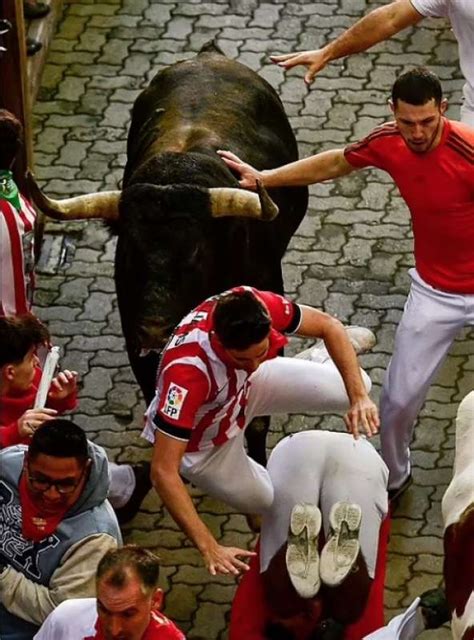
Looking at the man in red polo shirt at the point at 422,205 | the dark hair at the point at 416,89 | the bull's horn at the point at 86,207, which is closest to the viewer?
the dark hair at the point at 416,89

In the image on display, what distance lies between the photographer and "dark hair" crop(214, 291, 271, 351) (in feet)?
22.2

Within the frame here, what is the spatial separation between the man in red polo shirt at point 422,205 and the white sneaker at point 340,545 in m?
1.59

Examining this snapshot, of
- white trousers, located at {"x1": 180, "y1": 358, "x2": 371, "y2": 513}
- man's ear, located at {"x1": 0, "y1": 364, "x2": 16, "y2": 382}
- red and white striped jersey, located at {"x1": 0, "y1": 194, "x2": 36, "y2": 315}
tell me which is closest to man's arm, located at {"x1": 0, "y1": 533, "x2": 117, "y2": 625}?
white trousers, located at {"x1": 180, "y1": 358, "x2": 371, "y2": 513}

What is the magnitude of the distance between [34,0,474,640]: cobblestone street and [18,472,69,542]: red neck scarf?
1771mm

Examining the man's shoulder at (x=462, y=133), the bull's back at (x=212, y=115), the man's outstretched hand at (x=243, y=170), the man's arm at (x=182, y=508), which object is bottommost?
the man's arm at (x=182, y=508)

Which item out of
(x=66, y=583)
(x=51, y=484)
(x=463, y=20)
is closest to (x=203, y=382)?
(x=51, y=484)

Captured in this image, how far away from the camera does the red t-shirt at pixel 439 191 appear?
778cm

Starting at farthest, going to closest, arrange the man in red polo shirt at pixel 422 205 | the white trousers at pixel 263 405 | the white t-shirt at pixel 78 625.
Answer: the man in red polo shirt at pixel 422 205
the white trousers at pixel 263 405
the white t-shirt at pixel 78 625

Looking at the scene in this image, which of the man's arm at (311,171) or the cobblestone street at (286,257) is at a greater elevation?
the man's arm at (311,171)

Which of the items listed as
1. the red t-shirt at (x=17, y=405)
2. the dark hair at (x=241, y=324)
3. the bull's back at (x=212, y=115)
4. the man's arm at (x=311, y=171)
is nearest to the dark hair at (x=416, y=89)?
the man's arm at (x=311, y=171)

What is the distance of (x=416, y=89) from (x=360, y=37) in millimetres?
1408

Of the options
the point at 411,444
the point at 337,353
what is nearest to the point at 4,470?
the point at 337,353

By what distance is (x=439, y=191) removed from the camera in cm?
782

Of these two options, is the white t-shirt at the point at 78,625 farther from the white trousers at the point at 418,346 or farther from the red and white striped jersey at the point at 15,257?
the white trousers at the point at 418,346
